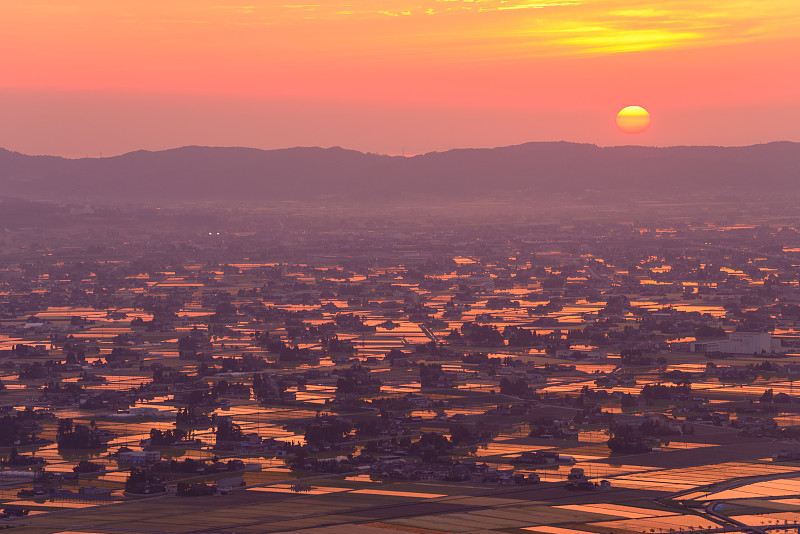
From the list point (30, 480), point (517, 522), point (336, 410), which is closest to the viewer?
point (517, 522)

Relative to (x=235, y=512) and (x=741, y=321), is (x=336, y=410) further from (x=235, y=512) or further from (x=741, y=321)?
(x=741, y=321)

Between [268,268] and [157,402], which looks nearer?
[157,402]

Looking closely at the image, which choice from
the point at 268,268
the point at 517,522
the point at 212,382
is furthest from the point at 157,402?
the point at 268,268

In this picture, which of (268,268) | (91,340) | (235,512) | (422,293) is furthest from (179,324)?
(235,512)

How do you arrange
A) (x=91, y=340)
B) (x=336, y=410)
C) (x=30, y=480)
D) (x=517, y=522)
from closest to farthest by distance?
(x=517, y=522), (x=30, y=480), (x=336, y=410), (x=91, y=340)

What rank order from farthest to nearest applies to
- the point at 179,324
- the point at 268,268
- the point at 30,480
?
the point at 268,268
the point at 179,324
the point at 30,480

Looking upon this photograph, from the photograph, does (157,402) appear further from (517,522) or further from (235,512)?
(517,522)
